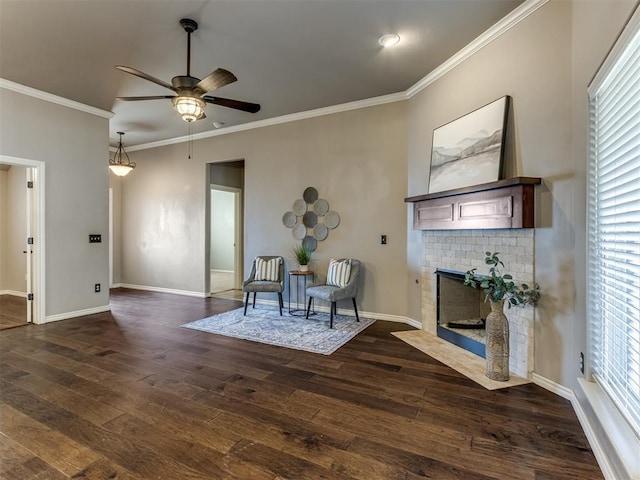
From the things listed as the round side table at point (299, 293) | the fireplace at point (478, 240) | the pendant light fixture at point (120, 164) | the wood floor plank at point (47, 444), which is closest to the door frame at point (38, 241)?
the pendant light fixture at point (120, 164)

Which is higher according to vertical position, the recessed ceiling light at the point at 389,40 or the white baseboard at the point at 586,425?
the recessed ceiling light at the point at 389,40

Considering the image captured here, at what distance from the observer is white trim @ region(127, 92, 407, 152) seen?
4.47 meters

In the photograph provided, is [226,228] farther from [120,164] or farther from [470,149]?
[470,149]

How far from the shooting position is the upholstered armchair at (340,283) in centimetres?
422

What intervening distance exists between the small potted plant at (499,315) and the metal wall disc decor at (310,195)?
2874mm

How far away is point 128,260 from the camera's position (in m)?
7.21

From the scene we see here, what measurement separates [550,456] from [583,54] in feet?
8.16

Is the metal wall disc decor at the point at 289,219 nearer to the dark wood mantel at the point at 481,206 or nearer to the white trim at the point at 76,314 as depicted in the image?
the dark wood mantel at the point at 481,206

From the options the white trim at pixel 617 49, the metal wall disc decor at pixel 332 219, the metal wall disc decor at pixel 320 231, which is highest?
the white trim at pixel 617 49

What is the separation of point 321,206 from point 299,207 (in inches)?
15.1

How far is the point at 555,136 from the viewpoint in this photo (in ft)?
8.13

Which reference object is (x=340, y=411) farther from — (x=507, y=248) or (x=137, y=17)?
(x=137, y=17)

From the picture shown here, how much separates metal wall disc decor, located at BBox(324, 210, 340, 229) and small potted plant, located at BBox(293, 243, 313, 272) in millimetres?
500

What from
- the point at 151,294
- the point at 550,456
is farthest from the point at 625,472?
the point at 151,294
